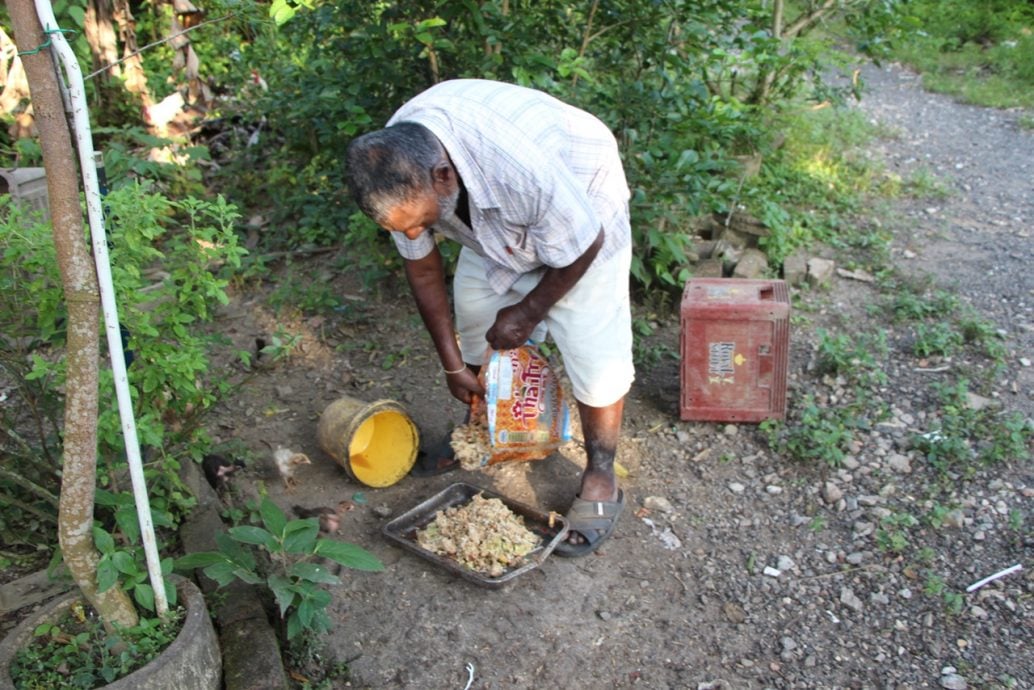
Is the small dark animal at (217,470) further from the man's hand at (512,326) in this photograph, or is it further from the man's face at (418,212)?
the man's face at (418,212)

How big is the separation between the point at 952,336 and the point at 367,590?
9.70 ft

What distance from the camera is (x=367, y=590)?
3.00 m

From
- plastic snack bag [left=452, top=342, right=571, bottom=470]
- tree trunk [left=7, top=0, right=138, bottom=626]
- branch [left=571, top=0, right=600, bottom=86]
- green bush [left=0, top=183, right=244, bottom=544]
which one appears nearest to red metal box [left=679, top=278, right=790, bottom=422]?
plastic snack bag [left=452, top=342, right=571, bottom=470]

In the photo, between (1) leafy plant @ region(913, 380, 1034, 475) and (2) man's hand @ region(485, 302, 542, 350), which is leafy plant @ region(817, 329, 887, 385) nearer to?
(1) leafy plant @ region(913, 380, 1034, 475)

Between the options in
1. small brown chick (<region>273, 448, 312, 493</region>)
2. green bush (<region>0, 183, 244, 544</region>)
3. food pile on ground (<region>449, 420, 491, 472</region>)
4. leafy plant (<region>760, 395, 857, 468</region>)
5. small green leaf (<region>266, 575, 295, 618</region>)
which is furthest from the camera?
leafy plant (<region>760, 395, 857, 468</region>)

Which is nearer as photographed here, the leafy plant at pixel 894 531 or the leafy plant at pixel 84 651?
the leafy plant at pixel 84 651

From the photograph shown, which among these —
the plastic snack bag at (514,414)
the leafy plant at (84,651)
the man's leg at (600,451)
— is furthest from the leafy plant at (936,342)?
the leafy plant at (84,651)

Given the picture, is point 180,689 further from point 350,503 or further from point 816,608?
point 816,608

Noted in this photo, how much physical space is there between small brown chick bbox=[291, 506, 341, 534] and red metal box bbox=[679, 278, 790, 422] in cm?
148

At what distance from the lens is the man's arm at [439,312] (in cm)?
320

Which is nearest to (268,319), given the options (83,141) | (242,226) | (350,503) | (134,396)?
(242,226)

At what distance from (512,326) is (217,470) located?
4.19 ft

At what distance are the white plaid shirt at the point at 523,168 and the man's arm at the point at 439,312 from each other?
32 centimetres

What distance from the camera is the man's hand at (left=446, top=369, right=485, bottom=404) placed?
3.33 metres
